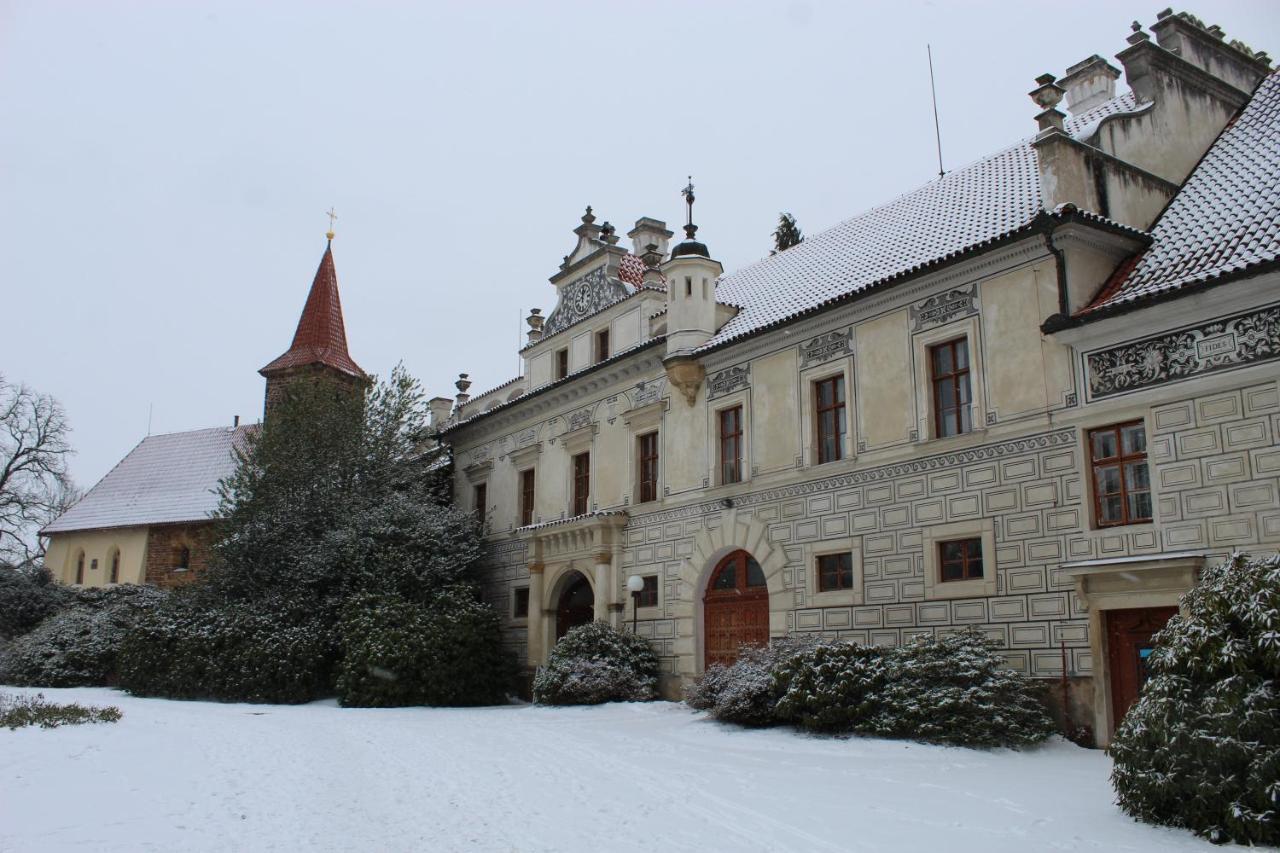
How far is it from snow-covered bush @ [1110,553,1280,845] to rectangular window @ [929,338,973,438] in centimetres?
771

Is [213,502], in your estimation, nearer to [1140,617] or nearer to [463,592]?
[463,592]

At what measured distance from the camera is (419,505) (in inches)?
1122

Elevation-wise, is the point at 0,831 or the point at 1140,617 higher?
the point at 1140,617

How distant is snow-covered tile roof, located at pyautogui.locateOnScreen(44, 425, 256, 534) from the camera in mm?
42906

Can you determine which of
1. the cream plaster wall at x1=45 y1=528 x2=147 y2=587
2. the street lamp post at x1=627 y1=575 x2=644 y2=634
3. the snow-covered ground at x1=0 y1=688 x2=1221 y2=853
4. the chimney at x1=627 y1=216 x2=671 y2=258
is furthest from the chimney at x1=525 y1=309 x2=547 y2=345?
the cream plaster wall at x1=45 y1=528 x2=147 y2=587

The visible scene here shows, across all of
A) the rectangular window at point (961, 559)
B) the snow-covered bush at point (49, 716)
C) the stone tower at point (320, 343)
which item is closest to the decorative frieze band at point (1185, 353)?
the rectangular window at point (961, 559)

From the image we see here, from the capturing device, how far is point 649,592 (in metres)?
23.8

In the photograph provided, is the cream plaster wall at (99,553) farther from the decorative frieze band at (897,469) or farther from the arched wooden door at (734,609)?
the arched wooden door at (734,609)

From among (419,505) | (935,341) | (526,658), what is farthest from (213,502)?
(935,341)

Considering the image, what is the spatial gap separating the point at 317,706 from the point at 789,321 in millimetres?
13293

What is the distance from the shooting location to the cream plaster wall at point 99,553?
42469mm

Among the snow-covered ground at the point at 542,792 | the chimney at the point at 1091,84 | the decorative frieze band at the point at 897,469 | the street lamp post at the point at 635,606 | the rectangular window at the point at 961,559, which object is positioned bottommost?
the snow-covered ground at the point at 542,792

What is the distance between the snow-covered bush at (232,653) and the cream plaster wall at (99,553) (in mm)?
16754

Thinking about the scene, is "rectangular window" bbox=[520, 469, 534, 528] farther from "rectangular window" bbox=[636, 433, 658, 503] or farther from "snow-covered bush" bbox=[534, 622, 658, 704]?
"snow-covered bush" bbox=[534, 622, 658, 704]
